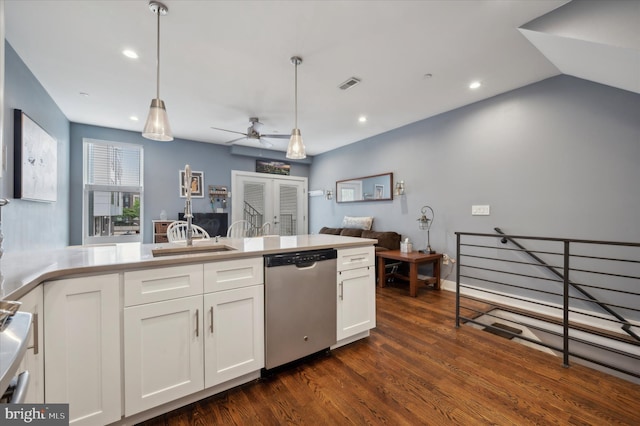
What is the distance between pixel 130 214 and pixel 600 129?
6873mm

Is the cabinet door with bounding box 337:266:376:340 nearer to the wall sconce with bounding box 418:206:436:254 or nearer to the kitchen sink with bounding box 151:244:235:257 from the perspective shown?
the kitchen sink with bounding box 151:244:235:257

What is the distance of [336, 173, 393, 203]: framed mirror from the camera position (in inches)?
191

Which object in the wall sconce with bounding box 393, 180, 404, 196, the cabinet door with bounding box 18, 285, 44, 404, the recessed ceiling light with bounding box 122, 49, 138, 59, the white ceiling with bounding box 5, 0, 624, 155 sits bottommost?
the cabinet door with bounding box 18, 285, 44, 404

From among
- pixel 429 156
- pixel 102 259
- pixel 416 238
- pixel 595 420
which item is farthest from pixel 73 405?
pixel 429 156

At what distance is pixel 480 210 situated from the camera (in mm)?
3541

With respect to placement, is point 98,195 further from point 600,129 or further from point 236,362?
point 600,129

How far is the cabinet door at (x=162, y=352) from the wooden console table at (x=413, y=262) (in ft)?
9.21

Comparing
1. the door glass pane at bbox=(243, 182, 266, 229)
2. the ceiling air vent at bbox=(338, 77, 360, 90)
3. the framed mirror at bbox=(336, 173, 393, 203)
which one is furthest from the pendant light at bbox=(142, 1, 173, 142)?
the door glass pane at bbox=(243, 182, 266, 229)

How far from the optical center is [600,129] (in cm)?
263

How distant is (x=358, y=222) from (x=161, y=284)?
4.24 metres

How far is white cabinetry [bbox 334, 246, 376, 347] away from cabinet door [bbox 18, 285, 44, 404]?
170cm
